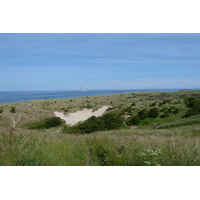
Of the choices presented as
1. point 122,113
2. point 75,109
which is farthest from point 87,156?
point 75,109

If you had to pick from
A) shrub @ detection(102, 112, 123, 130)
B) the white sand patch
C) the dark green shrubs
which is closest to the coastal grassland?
shrub @ detection(102, 112, 123, 130)

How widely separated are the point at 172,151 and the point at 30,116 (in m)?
35.1

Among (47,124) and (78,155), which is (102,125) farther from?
(78,155)

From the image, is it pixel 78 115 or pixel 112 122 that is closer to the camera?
pixel 112 122

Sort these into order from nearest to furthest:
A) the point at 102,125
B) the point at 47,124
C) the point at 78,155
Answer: the point at 78,155 < the point at 102,125 < the point at 47,124

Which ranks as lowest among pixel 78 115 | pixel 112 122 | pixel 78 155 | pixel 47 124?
pixel 47 124

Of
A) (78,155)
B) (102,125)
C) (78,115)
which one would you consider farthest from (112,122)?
(78,155)

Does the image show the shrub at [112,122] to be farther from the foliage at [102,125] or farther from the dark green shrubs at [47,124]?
the dark green shrubs at [47,124]

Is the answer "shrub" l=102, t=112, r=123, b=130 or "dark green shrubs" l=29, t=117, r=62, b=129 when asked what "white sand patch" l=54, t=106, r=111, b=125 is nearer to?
"dark green shrubs" l=29, t=117, r=62, b=129

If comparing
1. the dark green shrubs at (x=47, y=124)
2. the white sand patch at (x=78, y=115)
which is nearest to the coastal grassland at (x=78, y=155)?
the dark green shrubs at (x=47, y=124)

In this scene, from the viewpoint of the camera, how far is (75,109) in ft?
143

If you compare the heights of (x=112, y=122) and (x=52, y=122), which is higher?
(x=112, y=122)

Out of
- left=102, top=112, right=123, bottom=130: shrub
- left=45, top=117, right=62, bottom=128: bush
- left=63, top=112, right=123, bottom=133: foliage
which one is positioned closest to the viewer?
left=102, top=112, right=123, bottom=130: shrub

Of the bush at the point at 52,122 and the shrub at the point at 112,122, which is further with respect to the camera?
the bush at the point at 52,122
